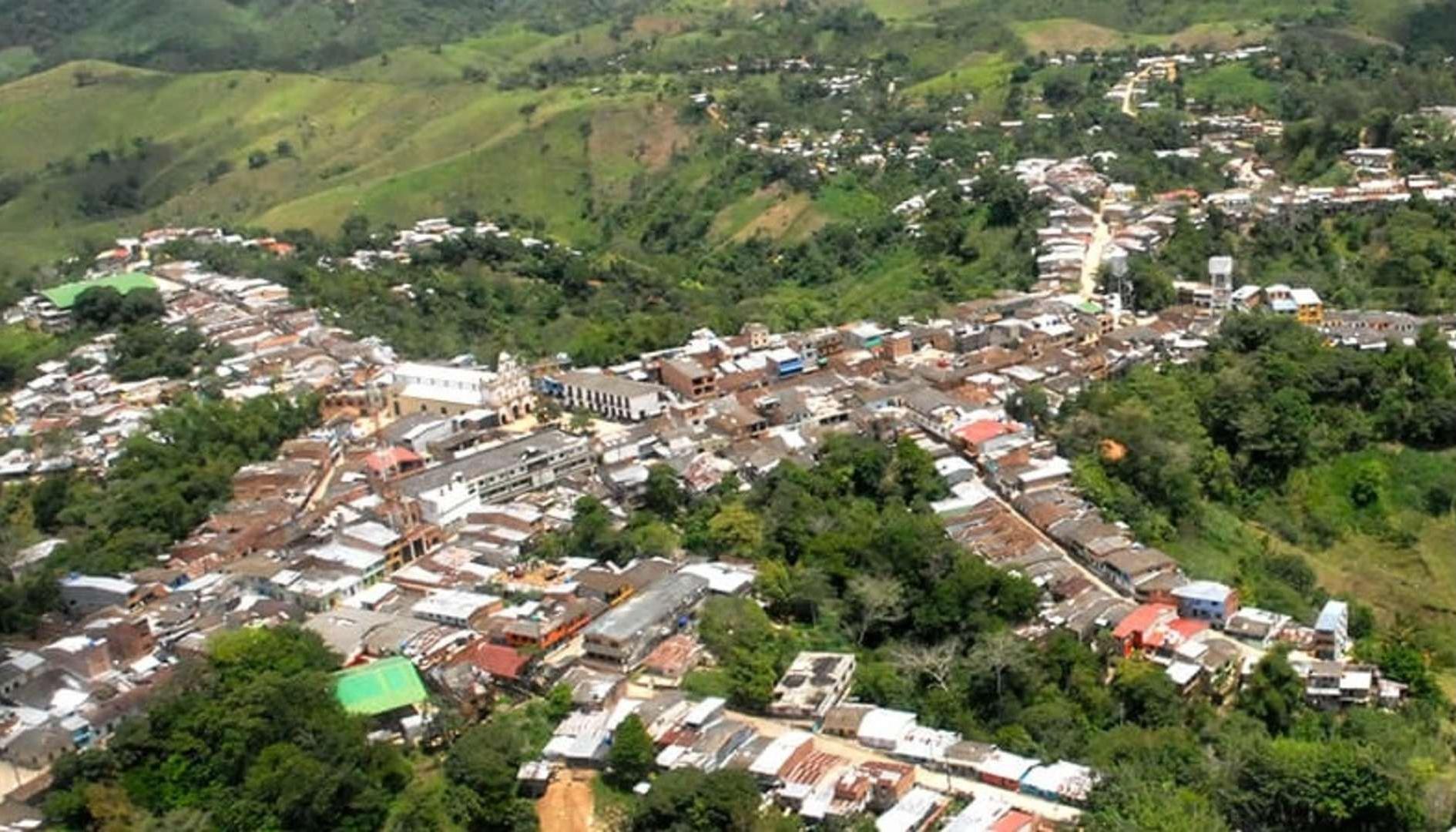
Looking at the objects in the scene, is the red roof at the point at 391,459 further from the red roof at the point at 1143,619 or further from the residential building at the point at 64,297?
the residential building at the point at 64,297

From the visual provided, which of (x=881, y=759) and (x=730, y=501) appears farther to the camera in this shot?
(x=730, y=501)

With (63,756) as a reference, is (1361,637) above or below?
below

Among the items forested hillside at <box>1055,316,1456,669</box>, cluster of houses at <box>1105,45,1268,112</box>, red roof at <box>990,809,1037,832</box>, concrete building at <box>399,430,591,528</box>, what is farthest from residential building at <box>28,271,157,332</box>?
cluster of houses at <box>1105,45,1268,112</box>

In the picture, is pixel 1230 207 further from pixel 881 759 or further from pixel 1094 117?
pixel 881 759

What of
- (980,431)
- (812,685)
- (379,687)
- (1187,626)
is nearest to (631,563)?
(812,685)

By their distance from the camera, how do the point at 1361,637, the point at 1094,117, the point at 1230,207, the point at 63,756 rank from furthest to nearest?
1. the point at 1094,117
2. the point at 1230,207
3. the point at 1361,637
4. the point at 63,756

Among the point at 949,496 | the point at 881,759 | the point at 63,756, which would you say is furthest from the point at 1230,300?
the point at 63,756

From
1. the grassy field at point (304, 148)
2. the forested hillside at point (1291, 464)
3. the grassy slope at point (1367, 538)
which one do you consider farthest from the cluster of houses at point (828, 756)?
the grassy field at point (304, 148)

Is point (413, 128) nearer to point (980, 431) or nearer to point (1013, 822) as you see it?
point (980, 431)

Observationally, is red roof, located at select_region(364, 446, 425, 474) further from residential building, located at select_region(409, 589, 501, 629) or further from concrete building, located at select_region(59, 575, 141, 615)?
concrete building, located at select_region(59, 575, 141, 615)

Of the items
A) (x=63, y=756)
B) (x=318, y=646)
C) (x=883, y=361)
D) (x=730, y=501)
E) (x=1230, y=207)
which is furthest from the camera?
(x=1230, y=207)
